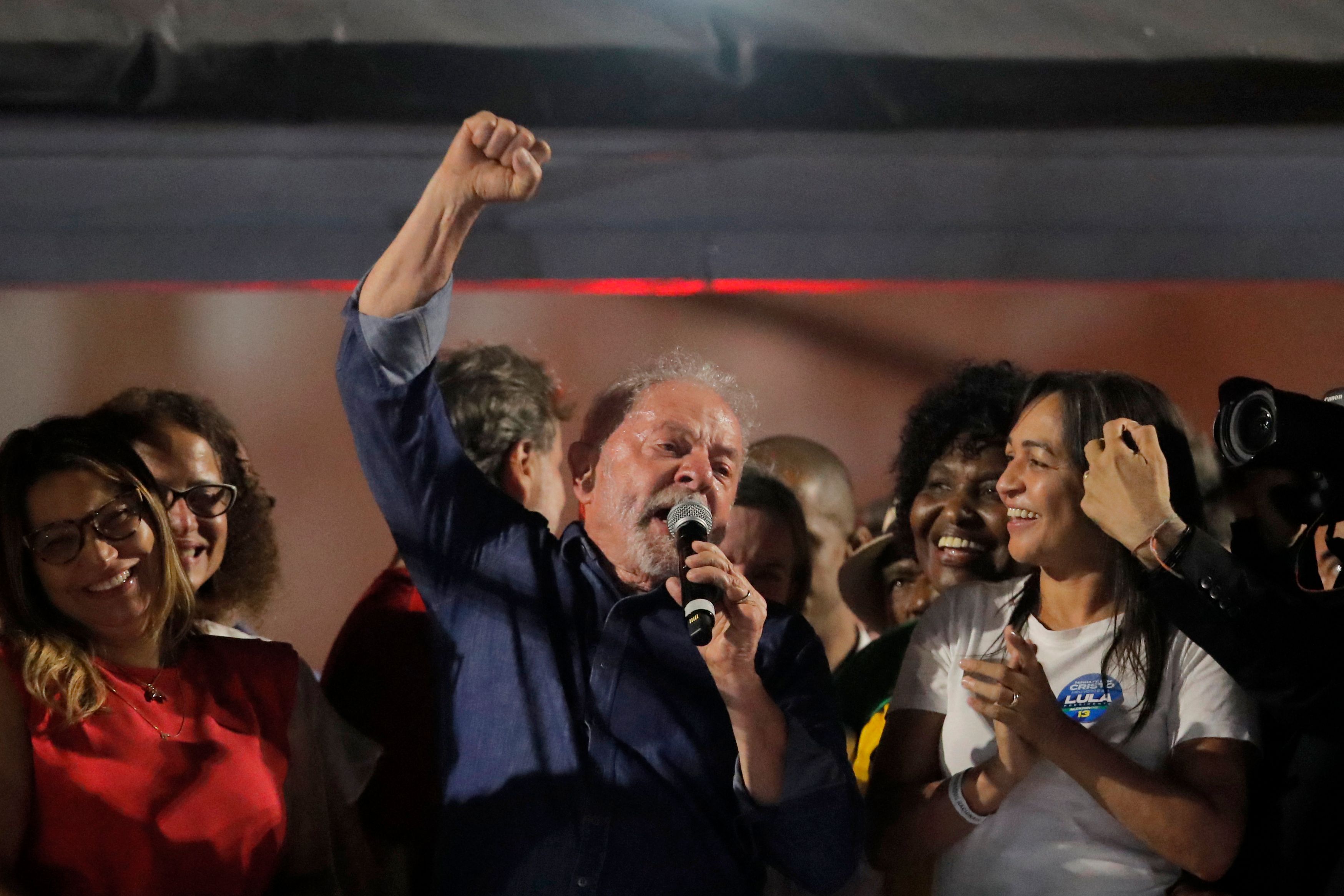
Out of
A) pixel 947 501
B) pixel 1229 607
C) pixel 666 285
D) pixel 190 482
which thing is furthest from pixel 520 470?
pixel 1229 607

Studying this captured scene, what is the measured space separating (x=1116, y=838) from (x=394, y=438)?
1.22 metres

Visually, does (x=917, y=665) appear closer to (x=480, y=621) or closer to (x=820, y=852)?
(x=820, y=852)

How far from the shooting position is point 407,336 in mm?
1864

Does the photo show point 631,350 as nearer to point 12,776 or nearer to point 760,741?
point 760,741

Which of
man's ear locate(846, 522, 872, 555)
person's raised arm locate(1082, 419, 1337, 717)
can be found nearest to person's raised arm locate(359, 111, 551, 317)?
person's raised arm locate(1082, 419, 1337, 717)

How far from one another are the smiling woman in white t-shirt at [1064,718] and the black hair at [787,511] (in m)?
0.46

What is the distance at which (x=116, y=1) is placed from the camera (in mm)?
2775

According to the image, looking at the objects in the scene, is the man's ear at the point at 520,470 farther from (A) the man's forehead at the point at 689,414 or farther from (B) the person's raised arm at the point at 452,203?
(B) the person's raised arm at the point at 452,203

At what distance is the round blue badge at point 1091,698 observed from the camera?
2.00 meters

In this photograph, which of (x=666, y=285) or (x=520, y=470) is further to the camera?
(x=666, y=285)

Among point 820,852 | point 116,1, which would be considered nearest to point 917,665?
point 820,852

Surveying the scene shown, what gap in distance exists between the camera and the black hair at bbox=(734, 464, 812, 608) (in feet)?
8.48

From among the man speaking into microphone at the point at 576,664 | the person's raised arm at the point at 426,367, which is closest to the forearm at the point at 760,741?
the man speaking into microphone at the point at 576,664

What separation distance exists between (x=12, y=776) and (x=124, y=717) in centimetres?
16
